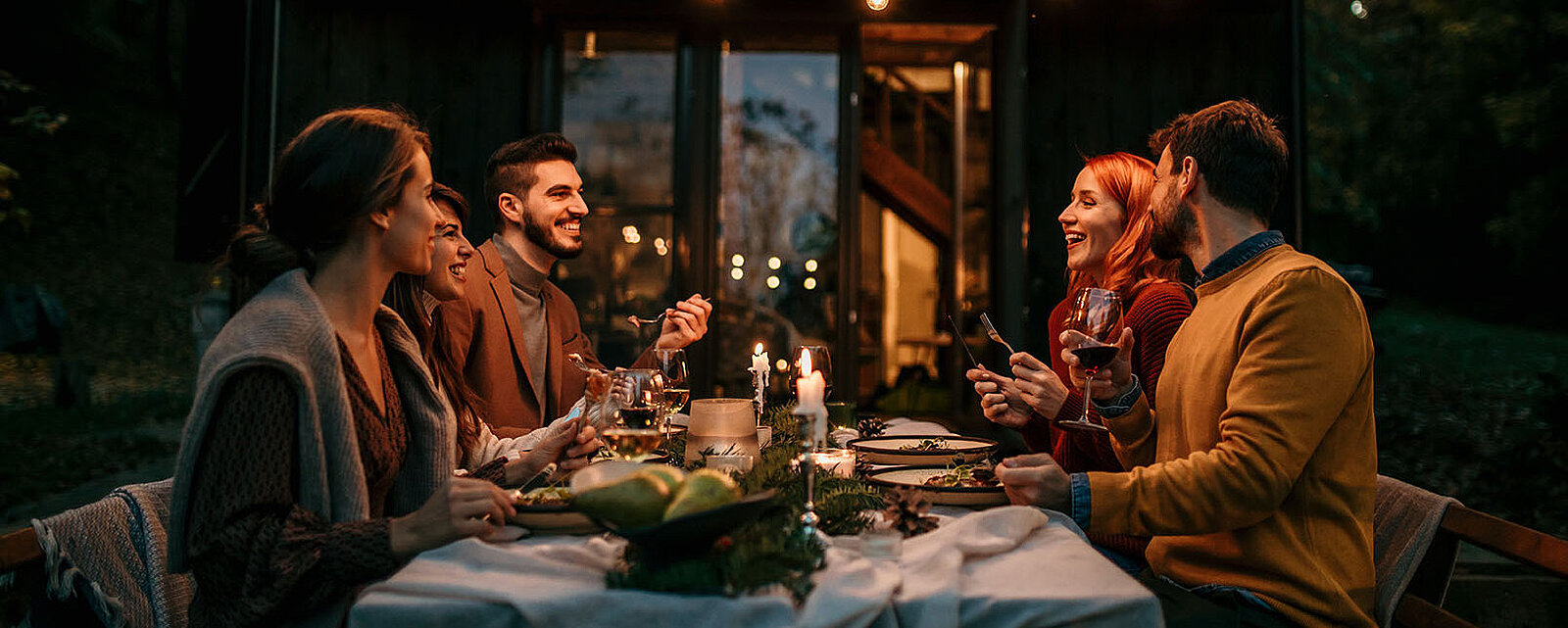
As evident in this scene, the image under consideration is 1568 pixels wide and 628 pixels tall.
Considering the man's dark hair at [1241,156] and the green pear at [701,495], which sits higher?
the man's dark hair at [1241,156]

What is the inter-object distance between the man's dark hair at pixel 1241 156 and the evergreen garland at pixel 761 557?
98 centimetres

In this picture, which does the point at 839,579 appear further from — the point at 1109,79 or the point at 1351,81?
the point at 1351,81

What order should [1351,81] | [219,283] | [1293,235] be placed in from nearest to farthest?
[1293,235] → [219,283] → [1351,81]

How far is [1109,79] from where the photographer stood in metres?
4.92

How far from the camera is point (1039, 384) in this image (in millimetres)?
1995

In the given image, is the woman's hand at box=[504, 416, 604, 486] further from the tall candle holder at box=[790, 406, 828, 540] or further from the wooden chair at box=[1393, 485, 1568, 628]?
the wooden chair at box=[1393, 485, 1568, 628]

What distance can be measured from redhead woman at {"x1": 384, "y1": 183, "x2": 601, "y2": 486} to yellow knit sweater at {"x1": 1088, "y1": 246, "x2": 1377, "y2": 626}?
41.9 inches

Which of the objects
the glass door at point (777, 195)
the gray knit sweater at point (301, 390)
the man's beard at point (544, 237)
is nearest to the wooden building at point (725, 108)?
the glass door at point (777, 195)

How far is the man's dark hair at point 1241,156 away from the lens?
6.11 ft

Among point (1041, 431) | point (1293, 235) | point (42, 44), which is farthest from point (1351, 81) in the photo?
point (42, 44)

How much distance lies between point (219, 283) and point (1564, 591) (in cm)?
956

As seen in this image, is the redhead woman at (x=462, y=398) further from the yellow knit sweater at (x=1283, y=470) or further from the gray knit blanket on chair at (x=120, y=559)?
the yellow knit sweater at (x=1283, y=470)

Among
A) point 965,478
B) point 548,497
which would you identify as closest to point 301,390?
point 548,497

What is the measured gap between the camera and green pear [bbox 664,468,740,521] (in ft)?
3.73
